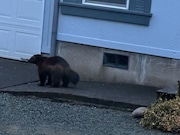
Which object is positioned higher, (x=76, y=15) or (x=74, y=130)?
(x=76, y=15)

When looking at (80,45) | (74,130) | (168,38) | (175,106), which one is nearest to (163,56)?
(168,38)

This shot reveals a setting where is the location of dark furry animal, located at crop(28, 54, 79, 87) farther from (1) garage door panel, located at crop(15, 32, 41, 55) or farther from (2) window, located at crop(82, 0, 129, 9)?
(1) garage door panel, located at crop(15, 32, 41, 55)

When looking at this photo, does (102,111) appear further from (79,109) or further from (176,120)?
(176,120)

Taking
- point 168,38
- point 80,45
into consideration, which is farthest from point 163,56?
point 80,45

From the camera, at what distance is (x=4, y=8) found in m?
12.4

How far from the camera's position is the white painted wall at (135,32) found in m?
10.5

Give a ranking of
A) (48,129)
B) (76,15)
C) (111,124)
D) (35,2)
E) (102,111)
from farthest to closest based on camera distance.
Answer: (35,2), (76,15), (102,111), (111,124), (48,129)

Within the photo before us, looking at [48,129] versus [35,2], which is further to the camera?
[35,2]

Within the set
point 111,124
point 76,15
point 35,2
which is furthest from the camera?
point 35,2

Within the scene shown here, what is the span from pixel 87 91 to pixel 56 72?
0.60 metres

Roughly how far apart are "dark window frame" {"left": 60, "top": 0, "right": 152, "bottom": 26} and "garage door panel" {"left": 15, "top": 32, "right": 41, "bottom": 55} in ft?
3.60

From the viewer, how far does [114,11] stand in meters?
10.9

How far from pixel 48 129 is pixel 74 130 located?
339mm

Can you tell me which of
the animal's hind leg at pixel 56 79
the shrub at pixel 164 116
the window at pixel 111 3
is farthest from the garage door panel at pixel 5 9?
the shrub at pixel 164 116
